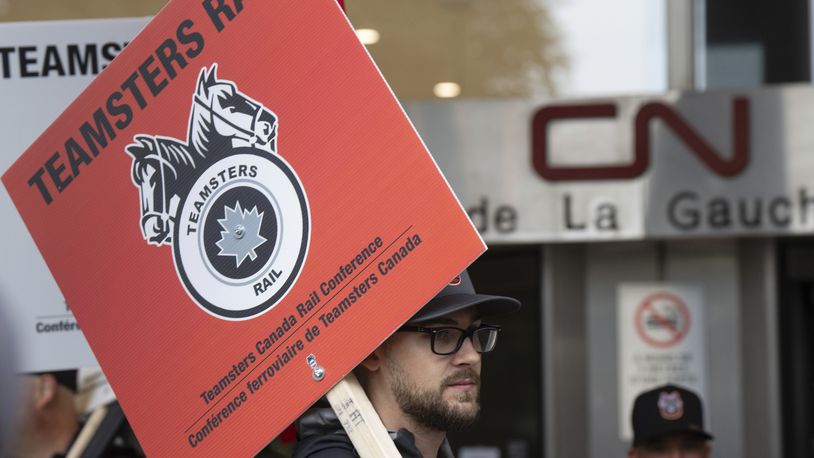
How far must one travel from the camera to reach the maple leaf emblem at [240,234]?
2416 mm

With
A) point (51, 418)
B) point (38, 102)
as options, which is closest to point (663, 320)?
point (51, 418)

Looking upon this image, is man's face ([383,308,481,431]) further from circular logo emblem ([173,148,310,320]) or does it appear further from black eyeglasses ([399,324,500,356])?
circular logo emblem ([173,148,310,320])

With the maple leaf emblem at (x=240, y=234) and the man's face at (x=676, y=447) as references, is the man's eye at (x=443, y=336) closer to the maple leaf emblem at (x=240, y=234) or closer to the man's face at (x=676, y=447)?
the maple leaf emblem at (x=240, y=234)

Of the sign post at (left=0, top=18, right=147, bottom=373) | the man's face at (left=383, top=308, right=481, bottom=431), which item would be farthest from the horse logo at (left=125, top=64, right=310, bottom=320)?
the sign post at (left=0, top=18, right=147, bottom=373)

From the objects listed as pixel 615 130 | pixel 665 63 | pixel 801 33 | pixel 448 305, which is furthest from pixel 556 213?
pixel 448 305

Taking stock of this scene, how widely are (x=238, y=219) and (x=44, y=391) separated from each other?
68.7 inches

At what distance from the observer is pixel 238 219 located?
243cm

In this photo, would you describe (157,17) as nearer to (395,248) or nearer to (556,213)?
(395,248)

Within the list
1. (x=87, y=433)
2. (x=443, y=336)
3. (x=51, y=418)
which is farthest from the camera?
(x=51, y=418)

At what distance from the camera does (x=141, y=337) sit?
2.47 metres

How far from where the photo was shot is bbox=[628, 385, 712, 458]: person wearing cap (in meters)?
4.77

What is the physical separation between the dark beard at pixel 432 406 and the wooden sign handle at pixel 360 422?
0.57 ft

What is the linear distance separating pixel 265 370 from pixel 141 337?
0.87 ft

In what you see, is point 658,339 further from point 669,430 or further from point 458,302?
point 458,302
